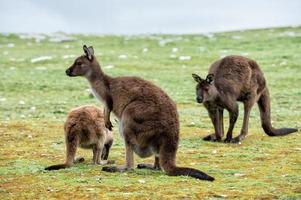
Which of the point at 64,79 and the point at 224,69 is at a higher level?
the point at 224,69

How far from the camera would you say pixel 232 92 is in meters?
13.3

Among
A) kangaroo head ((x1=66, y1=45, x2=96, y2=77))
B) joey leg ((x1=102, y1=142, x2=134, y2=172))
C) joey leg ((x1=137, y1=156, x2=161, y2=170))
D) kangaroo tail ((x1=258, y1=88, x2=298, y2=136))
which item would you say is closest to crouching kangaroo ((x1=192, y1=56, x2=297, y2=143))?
kangaroo tail ((x1=258, y1=88, x2=298, y2=136))

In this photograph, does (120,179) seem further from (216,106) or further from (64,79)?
(64,79)

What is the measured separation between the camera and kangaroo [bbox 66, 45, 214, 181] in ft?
30.9

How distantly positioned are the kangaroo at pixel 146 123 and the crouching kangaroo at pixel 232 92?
118 inches

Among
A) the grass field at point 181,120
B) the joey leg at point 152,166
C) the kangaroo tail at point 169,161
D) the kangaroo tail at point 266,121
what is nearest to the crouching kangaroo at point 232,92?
the kangaroo tail at point 266,121

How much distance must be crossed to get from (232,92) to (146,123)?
4211mm

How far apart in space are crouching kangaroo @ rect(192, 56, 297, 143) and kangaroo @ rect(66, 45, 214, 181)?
299cm

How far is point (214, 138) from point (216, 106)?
1.90 feet

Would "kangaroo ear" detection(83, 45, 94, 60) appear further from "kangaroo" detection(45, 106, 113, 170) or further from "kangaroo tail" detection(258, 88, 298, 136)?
"kangaroo tail" detection(258, 88, 298, 136)

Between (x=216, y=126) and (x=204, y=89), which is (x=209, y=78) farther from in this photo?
(x=216, y=126)

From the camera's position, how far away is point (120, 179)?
367 inches

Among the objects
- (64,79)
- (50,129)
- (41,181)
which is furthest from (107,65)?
(41,181)

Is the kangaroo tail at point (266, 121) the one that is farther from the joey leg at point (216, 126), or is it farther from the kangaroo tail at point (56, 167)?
the kangaroo tail at point (56, 167)
